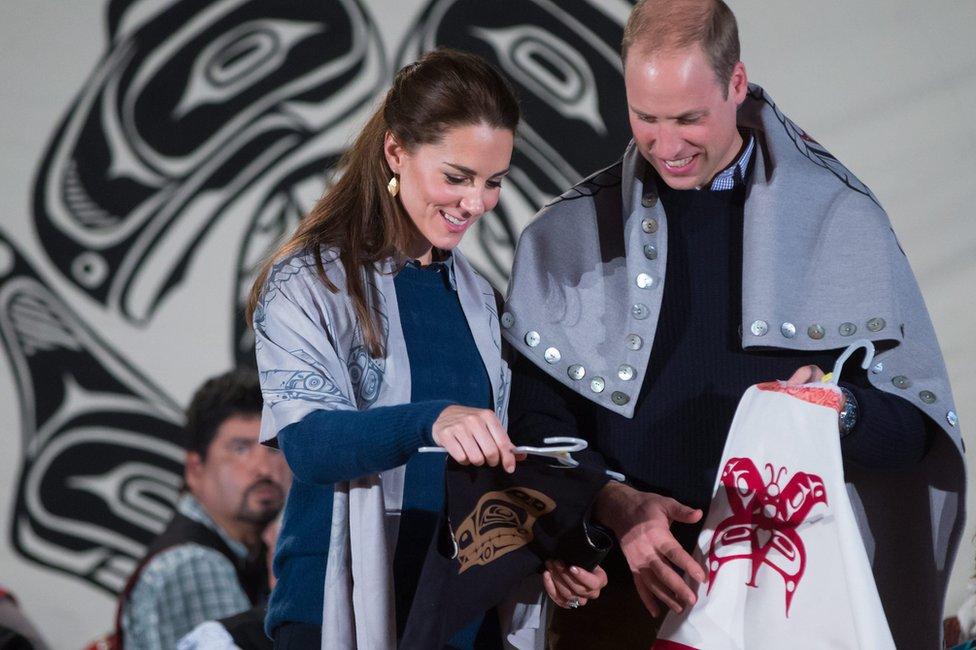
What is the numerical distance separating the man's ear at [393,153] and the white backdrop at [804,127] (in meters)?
1.70

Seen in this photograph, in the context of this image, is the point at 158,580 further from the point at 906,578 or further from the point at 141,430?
the point at 906,578

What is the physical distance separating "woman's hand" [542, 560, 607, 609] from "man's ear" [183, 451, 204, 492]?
6.56ft

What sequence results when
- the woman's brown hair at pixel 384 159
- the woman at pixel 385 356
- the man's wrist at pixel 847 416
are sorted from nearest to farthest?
the woman at pixel 385 356, the man's wrist at pixel 847 416, the woman's brown hair at pixel 384 159

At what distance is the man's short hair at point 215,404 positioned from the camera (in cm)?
338

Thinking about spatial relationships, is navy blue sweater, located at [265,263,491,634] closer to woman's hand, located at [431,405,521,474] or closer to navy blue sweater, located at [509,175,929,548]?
woman's hand, located at [431,405,521,474]

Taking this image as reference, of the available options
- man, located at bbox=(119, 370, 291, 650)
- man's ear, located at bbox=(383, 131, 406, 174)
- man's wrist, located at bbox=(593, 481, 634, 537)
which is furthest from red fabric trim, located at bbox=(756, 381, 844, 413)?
man, located at bbox=(119, 370, 291, 650)

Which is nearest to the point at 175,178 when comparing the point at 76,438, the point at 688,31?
the point at 76,438

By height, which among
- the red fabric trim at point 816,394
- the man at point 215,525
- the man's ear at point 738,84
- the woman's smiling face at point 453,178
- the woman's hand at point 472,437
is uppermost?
the man's ear at point 738,84

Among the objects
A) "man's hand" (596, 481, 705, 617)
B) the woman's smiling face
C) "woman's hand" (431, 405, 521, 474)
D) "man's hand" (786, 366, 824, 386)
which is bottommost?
"man's hand" (596, 481, 705, 617)

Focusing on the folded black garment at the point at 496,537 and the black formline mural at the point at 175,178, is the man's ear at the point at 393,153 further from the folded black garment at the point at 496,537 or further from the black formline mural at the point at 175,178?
the black formline mural at the point at 175,178

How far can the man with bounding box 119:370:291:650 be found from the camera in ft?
10.5

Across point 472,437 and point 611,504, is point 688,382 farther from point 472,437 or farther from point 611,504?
point 472,437

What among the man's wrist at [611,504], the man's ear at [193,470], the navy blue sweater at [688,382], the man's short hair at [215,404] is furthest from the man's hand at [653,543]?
the man's ear at [193,470]

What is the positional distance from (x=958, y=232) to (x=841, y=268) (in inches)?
63.8
